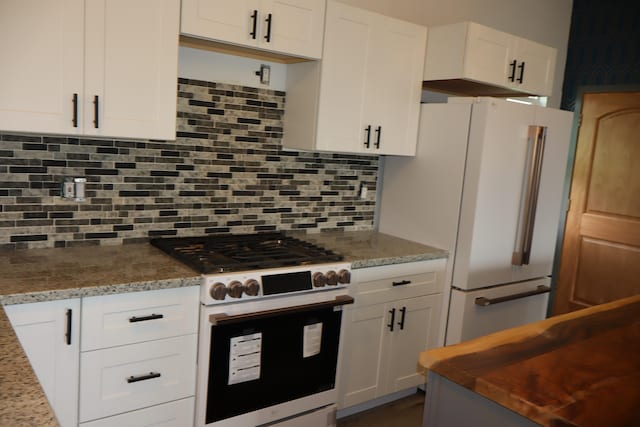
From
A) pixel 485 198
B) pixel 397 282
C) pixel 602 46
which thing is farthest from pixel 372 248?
pixel 602 46

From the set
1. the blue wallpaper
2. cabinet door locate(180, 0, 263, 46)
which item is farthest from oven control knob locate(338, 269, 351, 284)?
the blue wallpaper

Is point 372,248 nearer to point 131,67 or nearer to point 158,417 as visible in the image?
point 158,417

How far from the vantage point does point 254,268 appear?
2.39m

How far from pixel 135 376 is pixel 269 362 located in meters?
0.59

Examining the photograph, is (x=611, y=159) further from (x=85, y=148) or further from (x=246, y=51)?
(x=85, y=148)

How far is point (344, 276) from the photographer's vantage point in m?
2.67

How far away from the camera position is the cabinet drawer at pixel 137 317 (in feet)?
6.69

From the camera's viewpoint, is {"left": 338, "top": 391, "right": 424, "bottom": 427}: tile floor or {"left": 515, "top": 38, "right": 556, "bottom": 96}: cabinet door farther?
{"left": 515, "top": 38, "right": 556, "bottom": 96}: cabinet door

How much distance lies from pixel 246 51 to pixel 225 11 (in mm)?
370

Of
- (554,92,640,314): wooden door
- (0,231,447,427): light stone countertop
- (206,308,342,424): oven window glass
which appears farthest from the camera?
(554,92,640,314): wooden door

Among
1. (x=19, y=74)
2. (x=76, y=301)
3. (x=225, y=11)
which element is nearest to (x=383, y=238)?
(x=225, y=11)

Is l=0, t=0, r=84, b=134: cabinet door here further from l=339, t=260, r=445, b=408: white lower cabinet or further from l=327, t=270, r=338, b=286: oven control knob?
l=339, t=260, r=445, b=408: white lower cabinet

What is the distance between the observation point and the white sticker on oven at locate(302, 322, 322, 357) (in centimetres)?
259

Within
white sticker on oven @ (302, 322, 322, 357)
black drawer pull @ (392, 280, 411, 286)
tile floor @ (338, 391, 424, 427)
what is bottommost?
tile floor @ (338, 391, 424, 427)
